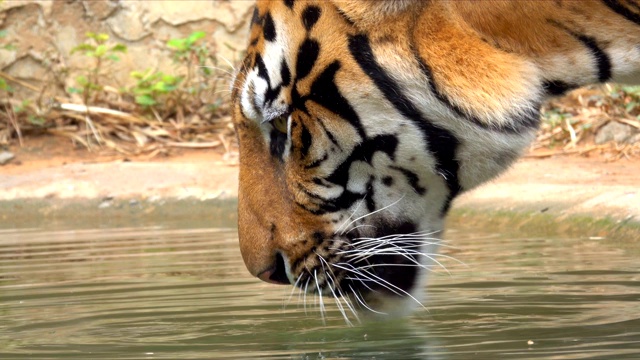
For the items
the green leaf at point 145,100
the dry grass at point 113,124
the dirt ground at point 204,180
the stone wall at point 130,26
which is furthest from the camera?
the stone wall at point 130,26

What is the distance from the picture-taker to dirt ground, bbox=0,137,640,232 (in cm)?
511

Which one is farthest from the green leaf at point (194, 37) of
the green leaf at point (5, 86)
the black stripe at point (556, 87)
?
the black stripe at point (556, 87)

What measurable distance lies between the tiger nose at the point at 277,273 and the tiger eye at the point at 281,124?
0.31 metres

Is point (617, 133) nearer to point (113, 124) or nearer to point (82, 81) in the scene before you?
point (113, 124)

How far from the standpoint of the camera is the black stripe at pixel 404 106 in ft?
8.21

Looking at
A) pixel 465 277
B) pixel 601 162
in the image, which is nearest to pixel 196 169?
pixel 601 162

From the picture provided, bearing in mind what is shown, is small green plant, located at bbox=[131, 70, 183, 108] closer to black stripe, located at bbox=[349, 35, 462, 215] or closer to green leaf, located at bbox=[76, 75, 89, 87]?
green leaf, located at bbox=[76, 75, 89, 87]

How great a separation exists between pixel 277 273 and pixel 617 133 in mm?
4945

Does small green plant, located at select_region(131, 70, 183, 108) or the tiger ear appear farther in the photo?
small green plant, located at select_region(131, 70, 183, 108)

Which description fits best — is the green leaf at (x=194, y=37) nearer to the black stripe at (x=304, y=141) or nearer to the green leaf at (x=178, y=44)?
the green leaf at (x=178, y=44)

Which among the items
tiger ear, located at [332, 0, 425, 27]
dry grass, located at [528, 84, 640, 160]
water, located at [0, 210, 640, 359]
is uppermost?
tiger ear, located at [332, 0, 425, 27]

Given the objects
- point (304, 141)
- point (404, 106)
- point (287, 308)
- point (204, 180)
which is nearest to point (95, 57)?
point (204, 180)

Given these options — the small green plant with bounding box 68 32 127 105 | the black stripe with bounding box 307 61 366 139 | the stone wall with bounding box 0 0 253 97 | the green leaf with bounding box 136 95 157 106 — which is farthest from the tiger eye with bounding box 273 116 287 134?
the stone wall with bounding box 0 0 253 97

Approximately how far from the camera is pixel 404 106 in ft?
8.29
